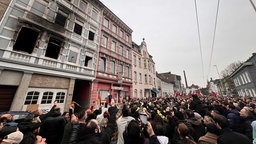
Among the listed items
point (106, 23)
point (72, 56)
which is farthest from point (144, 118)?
point (106, 23)

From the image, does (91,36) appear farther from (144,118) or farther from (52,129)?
(144,118)

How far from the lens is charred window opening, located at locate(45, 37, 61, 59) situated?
8.36 meters

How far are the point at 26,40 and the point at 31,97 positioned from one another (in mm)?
4360

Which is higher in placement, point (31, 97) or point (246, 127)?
point (31, 97)

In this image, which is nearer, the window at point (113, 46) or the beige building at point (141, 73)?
the window at point (113, 46)

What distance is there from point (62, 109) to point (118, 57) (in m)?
9.47

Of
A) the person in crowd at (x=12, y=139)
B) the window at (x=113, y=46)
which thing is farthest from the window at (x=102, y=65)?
the person in crowd at (x=12, y=139)

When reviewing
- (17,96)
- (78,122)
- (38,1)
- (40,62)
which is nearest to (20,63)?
(40,62)

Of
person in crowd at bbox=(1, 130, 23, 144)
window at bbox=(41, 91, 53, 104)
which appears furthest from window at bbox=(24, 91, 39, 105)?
person in crowd at bbox=(1, 130, 23, 144)

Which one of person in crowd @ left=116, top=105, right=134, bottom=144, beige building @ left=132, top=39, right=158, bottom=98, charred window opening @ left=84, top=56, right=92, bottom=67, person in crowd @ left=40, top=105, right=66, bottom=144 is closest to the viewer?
person in crowd @ left=116, top=105, right=134, bottom=144

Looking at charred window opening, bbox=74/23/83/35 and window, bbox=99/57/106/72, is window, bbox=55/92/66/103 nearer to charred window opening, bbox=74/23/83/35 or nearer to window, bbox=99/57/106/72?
window, bbox=99/57/106/72

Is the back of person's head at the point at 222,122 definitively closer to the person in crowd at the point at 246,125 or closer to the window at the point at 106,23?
the person in crowd at the point at 246,125

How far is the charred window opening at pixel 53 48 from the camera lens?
27.4 feet

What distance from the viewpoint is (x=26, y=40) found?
7312 mm
